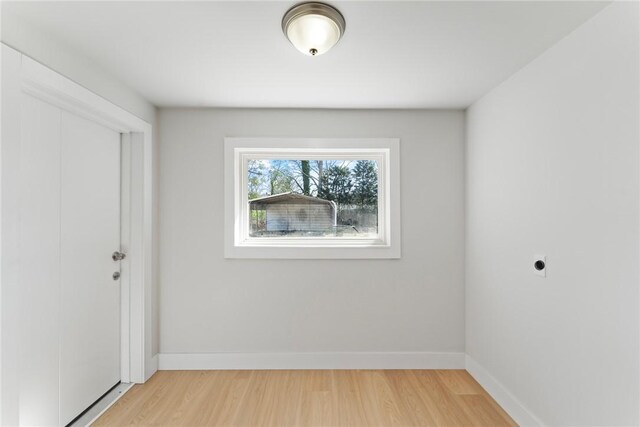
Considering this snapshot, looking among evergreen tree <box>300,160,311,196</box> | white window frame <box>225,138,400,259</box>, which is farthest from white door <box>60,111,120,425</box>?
evergreen tree <box>300,160,311,196</box>

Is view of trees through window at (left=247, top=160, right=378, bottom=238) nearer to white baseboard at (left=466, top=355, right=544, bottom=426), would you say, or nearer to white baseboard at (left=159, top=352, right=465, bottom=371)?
white baseboard at (left=159, top=352, right=465, bottom=371)

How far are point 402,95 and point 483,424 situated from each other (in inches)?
91.3

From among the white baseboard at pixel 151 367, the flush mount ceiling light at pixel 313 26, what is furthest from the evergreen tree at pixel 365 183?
the white baseboard at pixel 151 367

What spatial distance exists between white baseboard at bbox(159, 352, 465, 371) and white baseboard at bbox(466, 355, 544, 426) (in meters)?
0.18

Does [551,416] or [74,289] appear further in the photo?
[74,289]

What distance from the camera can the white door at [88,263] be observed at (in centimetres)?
195

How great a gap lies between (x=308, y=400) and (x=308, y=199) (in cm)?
161

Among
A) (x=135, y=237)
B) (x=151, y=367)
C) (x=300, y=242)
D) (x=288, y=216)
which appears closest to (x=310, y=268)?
(x=300, y=242)

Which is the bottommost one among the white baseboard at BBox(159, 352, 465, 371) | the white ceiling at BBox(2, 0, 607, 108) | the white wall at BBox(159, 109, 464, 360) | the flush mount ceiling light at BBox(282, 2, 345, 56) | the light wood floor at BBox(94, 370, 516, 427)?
the light wood floor at BBox(94, 370, 516, 427)

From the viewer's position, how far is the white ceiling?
145 centimetres

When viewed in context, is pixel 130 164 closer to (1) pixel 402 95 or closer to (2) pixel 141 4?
(2) pixel 141 4

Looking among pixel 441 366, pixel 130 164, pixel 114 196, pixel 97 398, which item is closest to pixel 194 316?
pixel 97 398

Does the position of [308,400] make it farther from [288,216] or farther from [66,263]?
[66,263]

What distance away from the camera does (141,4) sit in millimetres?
1415
